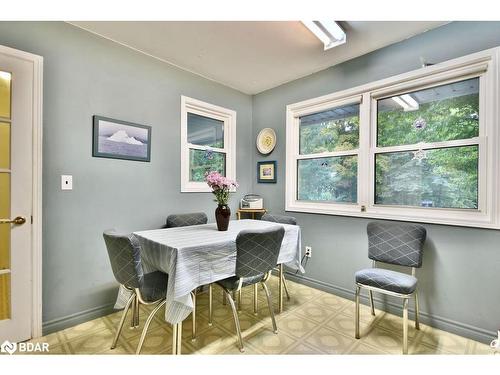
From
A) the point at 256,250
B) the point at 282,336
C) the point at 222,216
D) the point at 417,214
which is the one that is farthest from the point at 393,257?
the point at 222,216

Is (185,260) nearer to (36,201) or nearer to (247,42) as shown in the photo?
(36,201)

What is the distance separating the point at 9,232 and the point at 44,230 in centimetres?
19

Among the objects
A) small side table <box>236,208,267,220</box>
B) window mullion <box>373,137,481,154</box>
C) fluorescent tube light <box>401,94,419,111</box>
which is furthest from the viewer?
small side table <box>236,208,267,220</box>

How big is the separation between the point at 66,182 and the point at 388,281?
267cm

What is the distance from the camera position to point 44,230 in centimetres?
181

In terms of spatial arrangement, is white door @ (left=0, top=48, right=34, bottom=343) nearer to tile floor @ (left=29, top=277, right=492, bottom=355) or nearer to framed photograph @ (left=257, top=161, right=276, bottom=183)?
tile floor @ (left=29, top=277, right=492, bottom=355)

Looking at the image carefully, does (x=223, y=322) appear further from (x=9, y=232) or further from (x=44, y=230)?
(x=9, y=232)

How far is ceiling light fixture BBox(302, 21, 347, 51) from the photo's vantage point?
74.3 inches

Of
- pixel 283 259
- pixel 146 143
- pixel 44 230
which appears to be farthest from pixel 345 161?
pixel 44 230

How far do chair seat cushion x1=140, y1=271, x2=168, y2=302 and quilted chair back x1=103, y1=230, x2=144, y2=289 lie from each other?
0.09 meters

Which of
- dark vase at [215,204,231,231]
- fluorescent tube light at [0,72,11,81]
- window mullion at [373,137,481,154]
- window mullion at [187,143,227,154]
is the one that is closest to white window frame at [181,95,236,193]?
window mullion at [187,143,227,154]

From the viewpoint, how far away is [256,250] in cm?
165

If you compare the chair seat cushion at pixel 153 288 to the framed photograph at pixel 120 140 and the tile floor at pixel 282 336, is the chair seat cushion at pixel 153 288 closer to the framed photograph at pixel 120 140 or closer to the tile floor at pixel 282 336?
the tile floor at pixel 282 336

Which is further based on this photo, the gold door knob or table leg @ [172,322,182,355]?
the gold door knob
